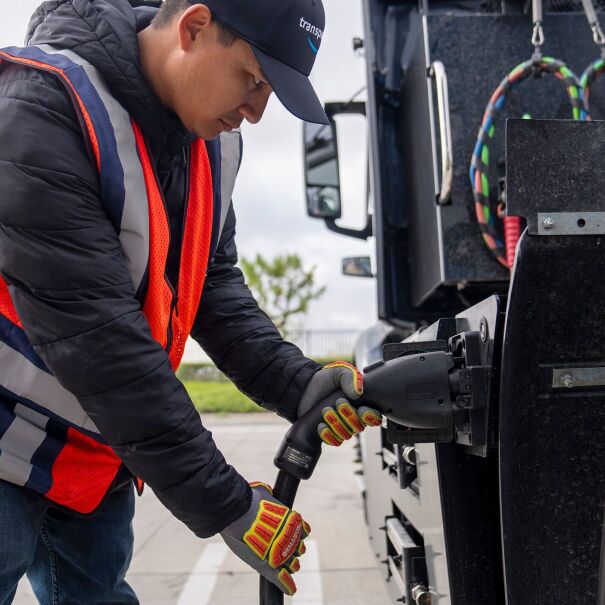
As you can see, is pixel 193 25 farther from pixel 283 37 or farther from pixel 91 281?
pixel 91 281

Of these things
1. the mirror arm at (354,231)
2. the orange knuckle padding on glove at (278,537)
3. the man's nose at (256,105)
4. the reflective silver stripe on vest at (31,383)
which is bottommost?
the orange knuckle padding on glove at (278,537)

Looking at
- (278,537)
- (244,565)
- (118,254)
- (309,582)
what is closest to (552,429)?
(278,537)

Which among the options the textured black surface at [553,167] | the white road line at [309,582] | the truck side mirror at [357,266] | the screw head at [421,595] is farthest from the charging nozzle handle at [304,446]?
the truck side mirror at [357,266]

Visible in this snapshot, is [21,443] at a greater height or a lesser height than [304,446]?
greater

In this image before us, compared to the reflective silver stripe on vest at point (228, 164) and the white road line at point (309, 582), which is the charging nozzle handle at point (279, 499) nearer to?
the reflective silver stripe on vest at point (228, 164)

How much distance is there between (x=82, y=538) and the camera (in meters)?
1.87

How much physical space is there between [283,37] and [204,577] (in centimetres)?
315

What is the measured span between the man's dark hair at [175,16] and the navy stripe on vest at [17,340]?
75 centimetres

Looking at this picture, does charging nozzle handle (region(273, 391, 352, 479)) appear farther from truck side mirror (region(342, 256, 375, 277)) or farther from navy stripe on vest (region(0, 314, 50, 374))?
truck side mirror (region(342, 256, 375, 277))

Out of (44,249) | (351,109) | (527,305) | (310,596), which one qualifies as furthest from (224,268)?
(310,596)

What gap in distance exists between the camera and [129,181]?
60.2 inches

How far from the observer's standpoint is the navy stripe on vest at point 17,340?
1555 millimetres

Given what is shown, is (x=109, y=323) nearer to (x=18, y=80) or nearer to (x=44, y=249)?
(x=44, y=249)

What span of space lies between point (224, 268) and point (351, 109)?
1.68m
